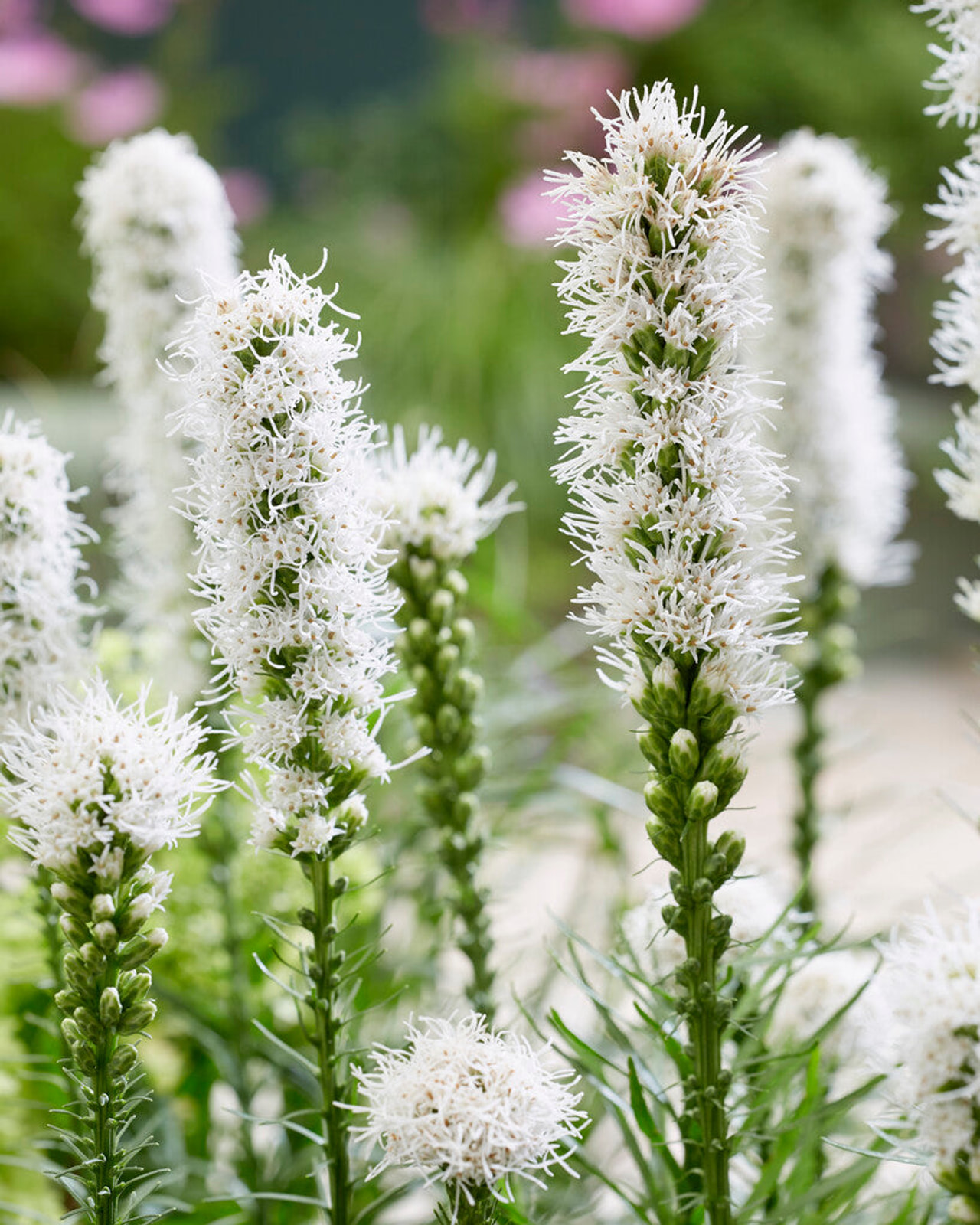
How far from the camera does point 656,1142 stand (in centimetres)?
76

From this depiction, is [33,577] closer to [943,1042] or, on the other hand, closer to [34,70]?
[943,1042]

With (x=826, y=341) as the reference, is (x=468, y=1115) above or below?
below

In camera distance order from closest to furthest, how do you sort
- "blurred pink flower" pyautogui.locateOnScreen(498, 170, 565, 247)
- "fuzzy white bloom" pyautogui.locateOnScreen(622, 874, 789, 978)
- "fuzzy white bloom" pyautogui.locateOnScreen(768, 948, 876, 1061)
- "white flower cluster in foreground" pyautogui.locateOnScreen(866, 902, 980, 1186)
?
"white flower cluster in foreground" pyautogui.locateOnScreen(866, 902, 980, 1186) < "fuzzy white bloom" pyautogui.locateOnScreen(622, 874, 789, 978) < "fuzzy white bloom" pyautogui.locateOnScreen(768, 948, 876, 1061) < "blurred pink flower" pyautogui.locateOnScreen(498, 170, 565, 247)

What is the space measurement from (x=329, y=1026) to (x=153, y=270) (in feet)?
1.94

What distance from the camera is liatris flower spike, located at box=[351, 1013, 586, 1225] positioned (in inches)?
24.8

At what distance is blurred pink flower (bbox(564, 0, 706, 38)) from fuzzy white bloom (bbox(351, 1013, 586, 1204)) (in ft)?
9.94

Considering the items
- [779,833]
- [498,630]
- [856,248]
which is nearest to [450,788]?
[856,248]

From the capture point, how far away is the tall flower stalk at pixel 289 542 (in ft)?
2.17

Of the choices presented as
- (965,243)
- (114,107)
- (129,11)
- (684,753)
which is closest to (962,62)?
(965,243)

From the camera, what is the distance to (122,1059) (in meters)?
0.68

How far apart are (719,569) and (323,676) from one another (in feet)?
0.66

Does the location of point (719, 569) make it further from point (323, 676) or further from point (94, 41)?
point (94, 41)

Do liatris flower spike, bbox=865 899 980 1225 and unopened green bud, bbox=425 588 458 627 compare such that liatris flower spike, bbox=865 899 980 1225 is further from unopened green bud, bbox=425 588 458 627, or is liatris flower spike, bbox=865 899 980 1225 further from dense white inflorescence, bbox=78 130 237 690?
dense white inflorescence, bbox=78 130 237 690

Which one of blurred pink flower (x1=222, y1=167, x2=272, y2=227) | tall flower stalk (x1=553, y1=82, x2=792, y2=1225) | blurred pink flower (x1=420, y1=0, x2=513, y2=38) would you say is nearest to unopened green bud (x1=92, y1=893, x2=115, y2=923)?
tall flower stalk (x1=553, y1=82, x2=792, y2=1225)
